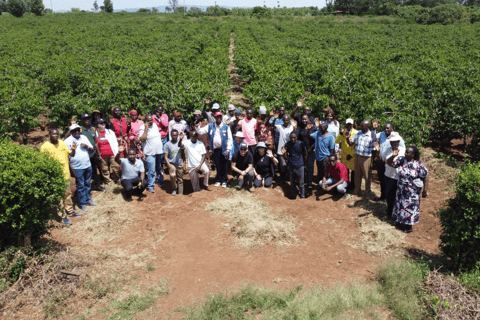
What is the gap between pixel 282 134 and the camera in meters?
9.05

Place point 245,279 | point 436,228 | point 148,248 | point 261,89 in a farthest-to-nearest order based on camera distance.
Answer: point 261,89 → point 436,228 → point 148,248 → point 245,279

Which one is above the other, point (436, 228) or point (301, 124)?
point (301, 124)

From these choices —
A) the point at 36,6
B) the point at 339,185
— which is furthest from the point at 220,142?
the point at 36,6

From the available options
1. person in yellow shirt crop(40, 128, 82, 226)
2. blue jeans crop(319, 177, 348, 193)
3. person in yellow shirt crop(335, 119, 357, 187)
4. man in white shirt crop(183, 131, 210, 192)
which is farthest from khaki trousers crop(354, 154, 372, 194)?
person in yellow shirt crop(40, 128, 82, 226)

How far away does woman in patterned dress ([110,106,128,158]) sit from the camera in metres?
9.41

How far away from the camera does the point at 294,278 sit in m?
5.86

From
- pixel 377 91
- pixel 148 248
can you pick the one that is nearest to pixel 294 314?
pixel 148 248

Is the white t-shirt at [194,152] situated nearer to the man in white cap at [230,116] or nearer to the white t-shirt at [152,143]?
the white t-shirt at [152,143]

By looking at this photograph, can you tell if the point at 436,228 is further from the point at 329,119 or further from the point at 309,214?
the point at 329,119

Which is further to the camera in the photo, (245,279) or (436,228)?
(436,228)

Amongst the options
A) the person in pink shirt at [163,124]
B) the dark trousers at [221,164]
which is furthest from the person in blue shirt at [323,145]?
the person in pink shirt at [163,124]

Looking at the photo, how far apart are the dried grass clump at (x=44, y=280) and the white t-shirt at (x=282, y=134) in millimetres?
5555

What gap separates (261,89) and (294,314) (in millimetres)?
10881

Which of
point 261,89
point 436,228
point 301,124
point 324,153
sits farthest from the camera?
point 261,89
